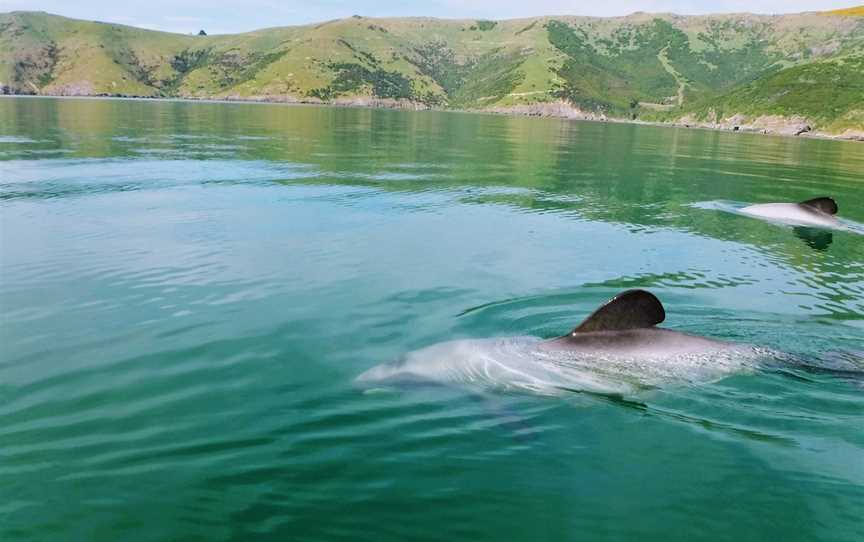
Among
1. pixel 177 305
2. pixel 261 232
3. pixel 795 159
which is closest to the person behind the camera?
pixel 177 305

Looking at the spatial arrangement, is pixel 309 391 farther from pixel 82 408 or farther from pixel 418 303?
pixel 418 303

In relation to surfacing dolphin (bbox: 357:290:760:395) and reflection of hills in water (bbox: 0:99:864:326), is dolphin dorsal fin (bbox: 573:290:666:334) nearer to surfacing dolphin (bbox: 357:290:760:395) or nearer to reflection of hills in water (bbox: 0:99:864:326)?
surfacing dolphin (bbox: 357:290:760:395)

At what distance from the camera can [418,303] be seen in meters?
19.1

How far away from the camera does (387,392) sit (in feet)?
42.5

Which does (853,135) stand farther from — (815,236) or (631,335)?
(631,335)

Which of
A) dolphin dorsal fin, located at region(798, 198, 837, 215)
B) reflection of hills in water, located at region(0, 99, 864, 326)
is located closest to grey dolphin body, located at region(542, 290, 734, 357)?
reflection of hills in water, located at region(0, 99, 864, 326)

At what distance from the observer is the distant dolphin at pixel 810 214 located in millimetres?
34875

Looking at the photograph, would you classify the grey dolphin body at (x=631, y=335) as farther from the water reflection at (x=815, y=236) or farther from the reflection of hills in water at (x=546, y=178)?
the water reflection at (x=815, y=236)

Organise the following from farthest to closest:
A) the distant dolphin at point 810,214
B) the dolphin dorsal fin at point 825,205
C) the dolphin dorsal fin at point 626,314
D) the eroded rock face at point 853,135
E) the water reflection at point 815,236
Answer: the eroded rock face at point 853,135
the dolphin dorsal fin at point 825,205
the distant dolphin at point 810,214
the water reflection at point 815,236
the dolphin dorsal fin at point 626,314

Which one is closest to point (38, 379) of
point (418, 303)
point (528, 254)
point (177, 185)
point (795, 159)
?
point (418, 303)

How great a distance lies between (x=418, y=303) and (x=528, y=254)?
8382mm

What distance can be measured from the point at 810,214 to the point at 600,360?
94.6 ft

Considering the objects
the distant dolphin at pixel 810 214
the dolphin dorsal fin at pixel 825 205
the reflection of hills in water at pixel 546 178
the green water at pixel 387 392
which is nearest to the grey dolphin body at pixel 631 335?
the green water at pixel 387 392

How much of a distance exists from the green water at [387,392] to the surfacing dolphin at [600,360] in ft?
1.39
